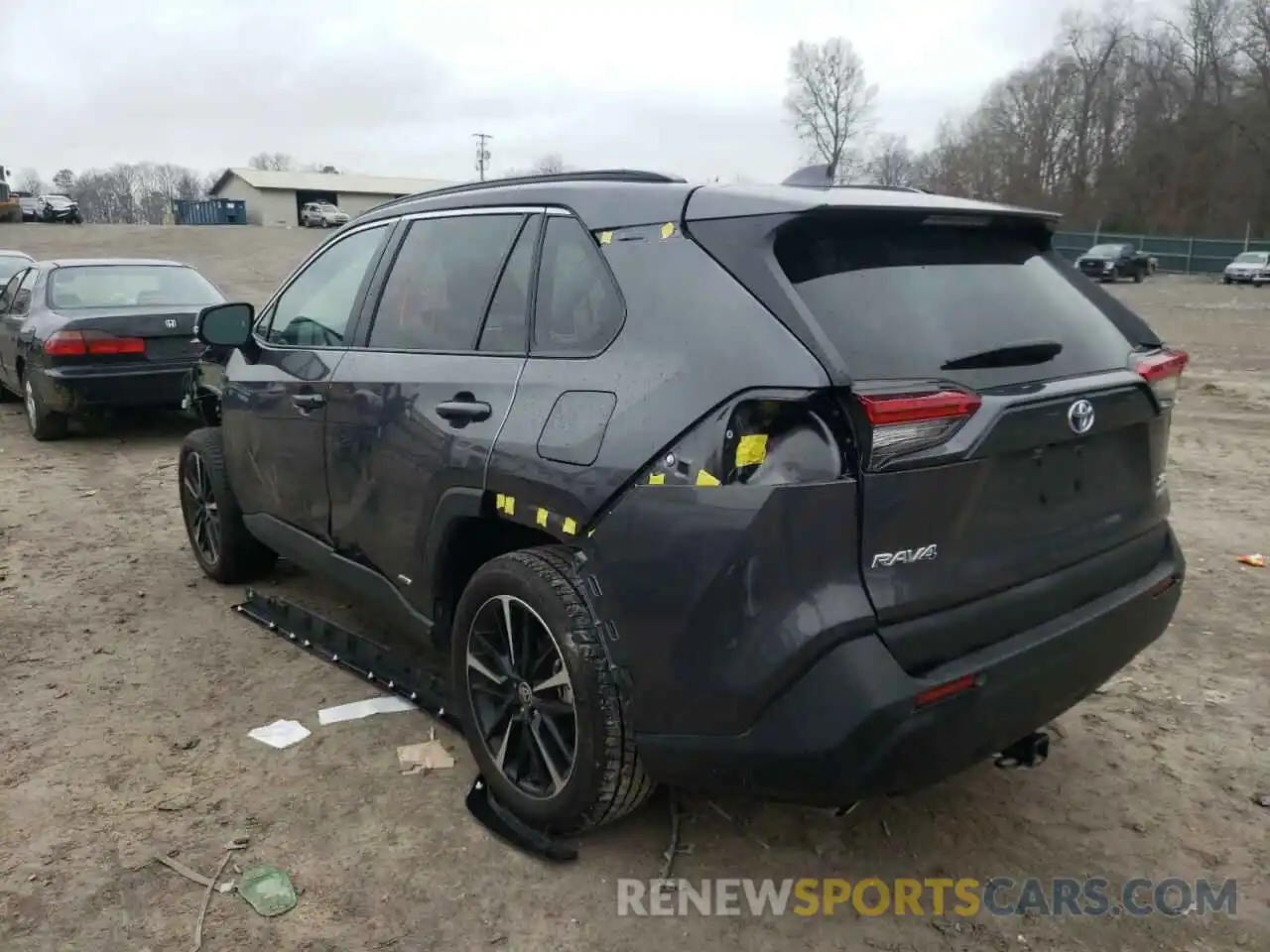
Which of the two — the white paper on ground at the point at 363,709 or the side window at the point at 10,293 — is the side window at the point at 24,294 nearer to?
the side window at the point at 10,293

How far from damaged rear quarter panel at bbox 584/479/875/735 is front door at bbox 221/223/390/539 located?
1.91 metres

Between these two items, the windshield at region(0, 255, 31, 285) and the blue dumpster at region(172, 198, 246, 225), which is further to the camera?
the blue dumpster at region(172, 198, 246, 225)

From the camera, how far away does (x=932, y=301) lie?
248cm

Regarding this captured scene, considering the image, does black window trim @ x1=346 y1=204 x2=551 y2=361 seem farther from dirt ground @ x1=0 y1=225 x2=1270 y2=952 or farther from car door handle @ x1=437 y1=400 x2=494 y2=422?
dirt ground @ x1=0 y1=225 x2=1270 y2=952

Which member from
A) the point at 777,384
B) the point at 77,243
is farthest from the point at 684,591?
the point at 77,243

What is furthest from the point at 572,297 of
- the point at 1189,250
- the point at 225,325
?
the point at 1189,250

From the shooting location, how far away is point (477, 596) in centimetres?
293

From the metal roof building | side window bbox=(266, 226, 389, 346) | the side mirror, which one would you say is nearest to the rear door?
side window bbox=(266, 226, 389, 346)

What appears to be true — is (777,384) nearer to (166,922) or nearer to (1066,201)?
(166,922)

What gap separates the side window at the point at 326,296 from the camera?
12.8 feet

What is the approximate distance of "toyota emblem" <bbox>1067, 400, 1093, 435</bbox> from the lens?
8.05 ft

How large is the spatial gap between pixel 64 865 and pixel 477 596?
1409 millimetres

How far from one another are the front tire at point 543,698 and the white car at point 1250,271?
44.7 m

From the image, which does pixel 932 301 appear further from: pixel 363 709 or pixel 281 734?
pixel 281 734
